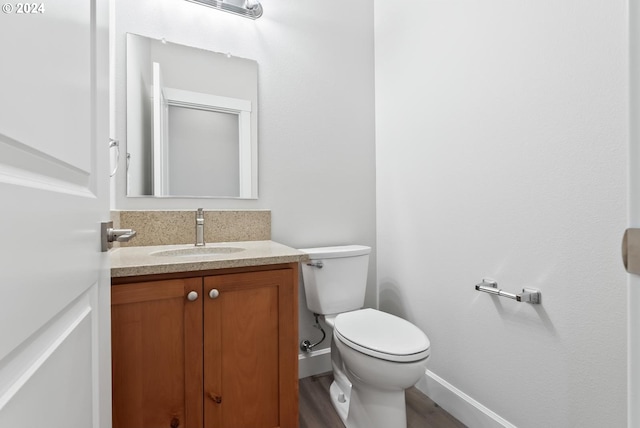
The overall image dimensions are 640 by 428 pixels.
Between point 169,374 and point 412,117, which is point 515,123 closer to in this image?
point 412,117

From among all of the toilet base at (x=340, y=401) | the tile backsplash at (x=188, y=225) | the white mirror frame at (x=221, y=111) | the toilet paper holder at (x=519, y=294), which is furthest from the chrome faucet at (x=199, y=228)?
the toilet paper holder at (x=519, y=294)

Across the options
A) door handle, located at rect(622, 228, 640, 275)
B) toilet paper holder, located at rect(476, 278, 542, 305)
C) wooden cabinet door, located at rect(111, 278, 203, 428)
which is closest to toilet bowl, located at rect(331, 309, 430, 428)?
toilet paper holder, located at rect(476, 278, 542, 305)

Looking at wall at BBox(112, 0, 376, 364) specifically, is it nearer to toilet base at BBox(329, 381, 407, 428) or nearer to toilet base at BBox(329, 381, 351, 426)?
toilet base at BBox(329, 381, 351, 426)

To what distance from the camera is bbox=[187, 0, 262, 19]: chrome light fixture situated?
5.38 ft

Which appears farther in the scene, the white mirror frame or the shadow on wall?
the shadow on wall

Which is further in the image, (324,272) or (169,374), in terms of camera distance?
(324,272)

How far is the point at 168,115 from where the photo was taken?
159cm

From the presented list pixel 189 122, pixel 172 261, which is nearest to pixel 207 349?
pixel 172 261

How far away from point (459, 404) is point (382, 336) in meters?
0.57

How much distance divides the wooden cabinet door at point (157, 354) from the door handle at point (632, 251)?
112cm

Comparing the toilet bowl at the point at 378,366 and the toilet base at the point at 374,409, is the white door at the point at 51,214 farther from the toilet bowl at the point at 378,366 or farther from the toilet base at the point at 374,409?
the toilet base at the point at 374,409

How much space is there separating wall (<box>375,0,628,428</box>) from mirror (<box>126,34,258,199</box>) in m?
0.96

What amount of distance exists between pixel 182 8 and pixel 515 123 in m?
1.74

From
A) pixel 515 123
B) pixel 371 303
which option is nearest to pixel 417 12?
pixel 515 123
